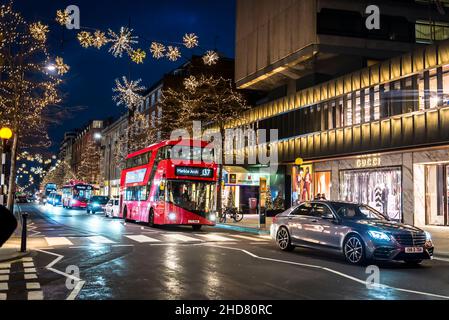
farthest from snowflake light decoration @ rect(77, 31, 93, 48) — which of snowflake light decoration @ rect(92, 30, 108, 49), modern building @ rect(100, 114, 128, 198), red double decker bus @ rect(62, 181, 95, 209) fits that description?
modern building @ rect(100, 114, 128, 198)

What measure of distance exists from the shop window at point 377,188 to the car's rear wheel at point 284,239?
1297 centimetres

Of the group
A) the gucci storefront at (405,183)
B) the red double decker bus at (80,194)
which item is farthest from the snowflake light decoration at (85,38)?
the red double decker bus at (80,194)

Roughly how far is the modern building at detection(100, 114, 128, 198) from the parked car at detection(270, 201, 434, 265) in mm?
66865

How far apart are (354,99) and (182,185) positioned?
1176cm

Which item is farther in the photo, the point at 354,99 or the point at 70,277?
the point at 354,99

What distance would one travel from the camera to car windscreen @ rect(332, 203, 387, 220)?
43.4 ft

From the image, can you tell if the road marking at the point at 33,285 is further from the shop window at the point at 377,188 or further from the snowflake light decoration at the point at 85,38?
the shop window at the point at 377,188

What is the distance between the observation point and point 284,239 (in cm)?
1488

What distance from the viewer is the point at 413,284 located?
31.0 feet

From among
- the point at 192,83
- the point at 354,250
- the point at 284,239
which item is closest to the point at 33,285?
the point at 354,250

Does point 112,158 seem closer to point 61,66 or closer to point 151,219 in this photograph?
point 151,219

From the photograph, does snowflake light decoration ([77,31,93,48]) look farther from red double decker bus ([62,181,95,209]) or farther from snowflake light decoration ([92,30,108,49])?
red double decker bus ([62,181,95,209])

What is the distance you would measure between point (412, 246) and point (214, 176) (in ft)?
46.7
